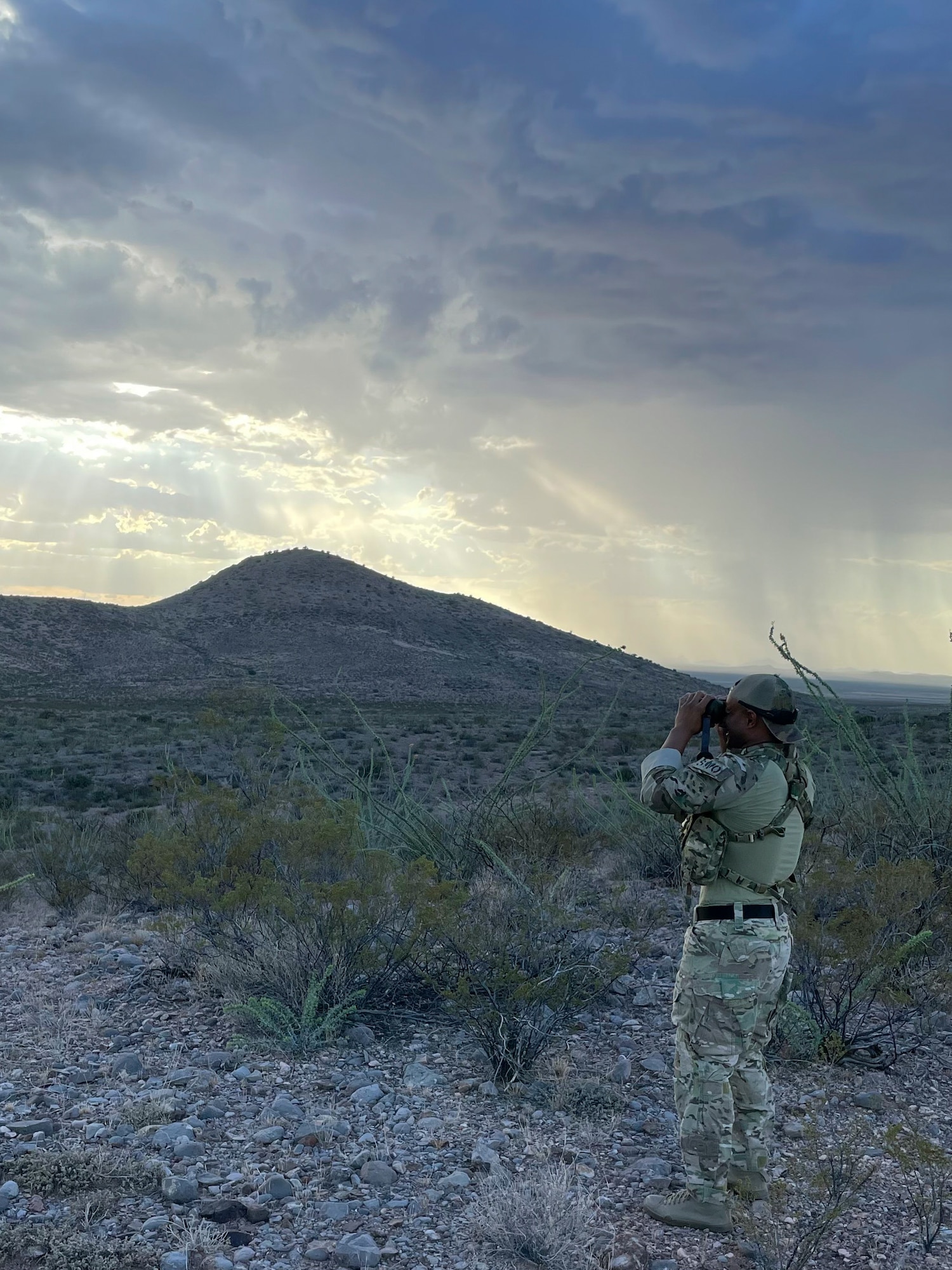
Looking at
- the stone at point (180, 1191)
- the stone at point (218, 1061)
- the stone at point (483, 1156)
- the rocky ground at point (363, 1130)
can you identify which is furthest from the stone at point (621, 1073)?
the stone at point (180, 1191)

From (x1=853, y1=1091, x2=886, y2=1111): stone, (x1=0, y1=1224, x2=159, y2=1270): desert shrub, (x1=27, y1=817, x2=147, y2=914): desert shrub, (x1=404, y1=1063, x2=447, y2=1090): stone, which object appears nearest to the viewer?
(x1=0, y1=1224, x2=159, y2=1270): desert shrub

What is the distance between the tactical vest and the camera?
3779 millimetres

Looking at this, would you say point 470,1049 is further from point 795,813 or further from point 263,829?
point 795,813

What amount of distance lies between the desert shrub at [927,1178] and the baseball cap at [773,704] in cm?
141

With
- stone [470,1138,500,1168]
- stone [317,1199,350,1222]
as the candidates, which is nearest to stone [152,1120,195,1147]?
stone [317,1199,350,1222]

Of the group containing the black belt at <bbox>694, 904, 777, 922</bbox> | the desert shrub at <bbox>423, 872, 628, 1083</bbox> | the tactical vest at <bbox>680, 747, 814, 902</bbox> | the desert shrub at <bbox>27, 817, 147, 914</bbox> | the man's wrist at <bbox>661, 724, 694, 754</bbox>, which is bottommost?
the desert shrub at <bbox>27, 817, 147, 914</bbox>

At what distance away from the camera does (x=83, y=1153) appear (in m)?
3.95

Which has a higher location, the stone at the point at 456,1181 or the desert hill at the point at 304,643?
the desert hill at the point at 304,643

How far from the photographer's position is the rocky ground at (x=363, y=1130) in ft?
11.7

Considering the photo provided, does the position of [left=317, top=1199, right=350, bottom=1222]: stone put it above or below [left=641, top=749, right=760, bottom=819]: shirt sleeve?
below

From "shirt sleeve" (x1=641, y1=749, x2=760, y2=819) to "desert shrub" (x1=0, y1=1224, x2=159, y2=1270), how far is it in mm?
2357

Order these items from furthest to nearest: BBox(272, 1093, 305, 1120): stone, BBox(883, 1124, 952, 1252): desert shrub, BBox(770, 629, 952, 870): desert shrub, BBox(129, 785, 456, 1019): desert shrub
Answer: BBox(770, 629, 952, 870): desert shrub < BBox(129, 785, 456, 1019): desert shrub < BBox(272, 1093, 305, 1120): stone < BBox(883, 1124, 952, 1252): desert shrub

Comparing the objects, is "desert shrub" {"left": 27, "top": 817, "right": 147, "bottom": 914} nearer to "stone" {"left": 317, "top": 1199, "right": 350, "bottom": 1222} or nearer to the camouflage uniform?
"stone" {"left": 317, "top": 1199, "right": 350, "bottom": 1222}

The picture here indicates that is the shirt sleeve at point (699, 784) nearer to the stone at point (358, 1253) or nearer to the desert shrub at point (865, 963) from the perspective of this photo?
the stone at point (358, 1253)
